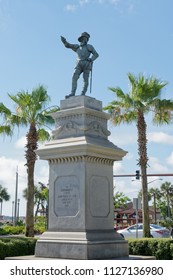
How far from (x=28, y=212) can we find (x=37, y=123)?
17.4ft

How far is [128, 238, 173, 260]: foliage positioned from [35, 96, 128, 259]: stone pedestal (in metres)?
5.10

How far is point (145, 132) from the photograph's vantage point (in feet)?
80.8

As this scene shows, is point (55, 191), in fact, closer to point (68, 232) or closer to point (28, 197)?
point (68, 232)

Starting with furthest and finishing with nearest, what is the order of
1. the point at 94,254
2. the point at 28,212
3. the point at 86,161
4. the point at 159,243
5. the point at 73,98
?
the point at 28,212 < the point at 159,243 < the point at 73,98 < the point at 86,161 < the point at 94,254

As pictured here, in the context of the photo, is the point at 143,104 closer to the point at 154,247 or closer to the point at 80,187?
the point at 154,247

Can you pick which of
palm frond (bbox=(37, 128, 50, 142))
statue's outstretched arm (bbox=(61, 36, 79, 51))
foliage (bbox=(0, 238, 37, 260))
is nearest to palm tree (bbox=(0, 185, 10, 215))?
palm frond (bbox=(37, 128, 50, 142))

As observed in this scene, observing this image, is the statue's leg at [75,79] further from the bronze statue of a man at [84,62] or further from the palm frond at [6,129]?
the palm frond at [6,129]

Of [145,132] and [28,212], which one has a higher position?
[145,132]

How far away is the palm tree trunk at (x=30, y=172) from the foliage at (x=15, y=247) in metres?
5.25

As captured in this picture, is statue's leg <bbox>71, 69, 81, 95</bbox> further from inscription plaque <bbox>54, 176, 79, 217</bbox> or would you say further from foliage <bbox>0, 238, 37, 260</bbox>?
foliage <bbox>0, 238, 37, 260</bbox>

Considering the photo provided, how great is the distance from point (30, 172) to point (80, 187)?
12735 millimetres

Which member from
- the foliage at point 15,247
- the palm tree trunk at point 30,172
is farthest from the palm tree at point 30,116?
the foliage at point 15,247

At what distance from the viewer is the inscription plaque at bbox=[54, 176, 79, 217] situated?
11.7 metres
